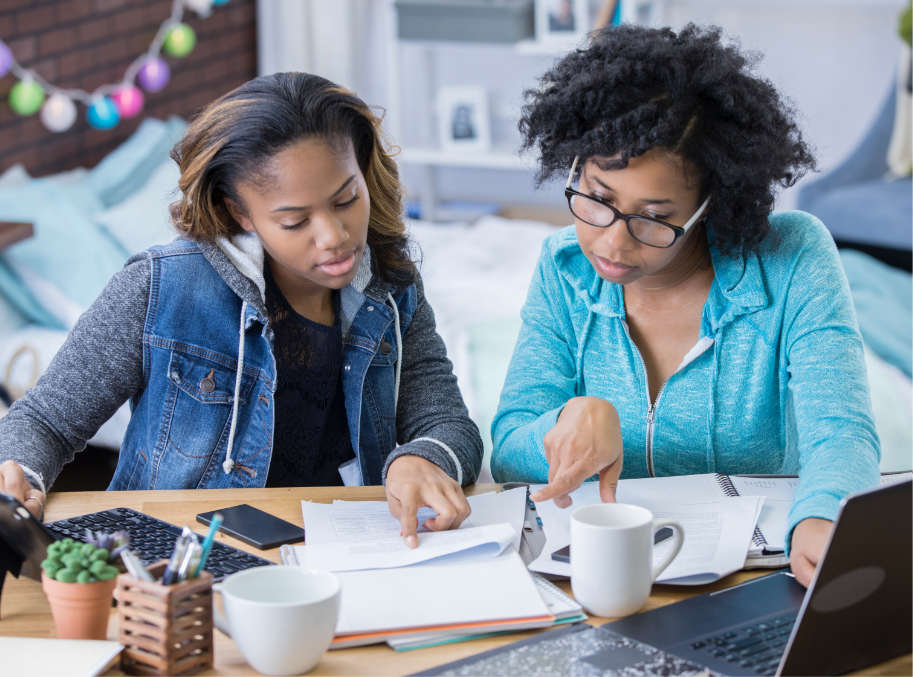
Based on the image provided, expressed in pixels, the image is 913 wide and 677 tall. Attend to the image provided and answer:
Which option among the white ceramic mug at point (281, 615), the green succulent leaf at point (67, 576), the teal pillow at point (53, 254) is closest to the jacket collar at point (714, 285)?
the white ceramic mug at point (281, 615)

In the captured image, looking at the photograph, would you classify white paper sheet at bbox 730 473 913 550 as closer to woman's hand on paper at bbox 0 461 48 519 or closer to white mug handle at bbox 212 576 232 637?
white mug handle at bbox 212 576 232 637

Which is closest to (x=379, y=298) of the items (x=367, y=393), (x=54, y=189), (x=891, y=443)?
(x=367, y=393)

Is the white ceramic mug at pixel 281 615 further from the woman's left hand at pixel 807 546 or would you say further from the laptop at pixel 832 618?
the woman's left hand at pixel 807 546

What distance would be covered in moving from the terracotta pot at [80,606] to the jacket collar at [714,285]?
0.78m

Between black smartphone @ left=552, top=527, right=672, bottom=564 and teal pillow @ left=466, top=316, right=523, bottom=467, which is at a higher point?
black smartphone @ left=552, top=527, right=672, bottom=564

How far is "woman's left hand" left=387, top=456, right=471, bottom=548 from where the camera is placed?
39.3 inches

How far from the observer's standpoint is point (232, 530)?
1.01 m

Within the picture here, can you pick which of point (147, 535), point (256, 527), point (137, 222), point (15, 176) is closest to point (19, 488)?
point (147, 535)

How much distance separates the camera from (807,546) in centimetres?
91

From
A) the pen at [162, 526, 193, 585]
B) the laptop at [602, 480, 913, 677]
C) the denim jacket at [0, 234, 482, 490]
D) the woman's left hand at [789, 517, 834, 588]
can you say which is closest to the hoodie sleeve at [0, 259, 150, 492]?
the denim jacket at [0, 234, 482, 490]

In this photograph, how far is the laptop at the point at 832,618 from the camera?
734mm

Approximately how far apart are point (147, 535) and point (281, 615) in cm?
34

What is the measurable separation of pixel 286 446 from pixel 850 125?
129 inches

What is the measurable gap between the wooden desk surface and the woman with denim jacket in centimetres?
6
